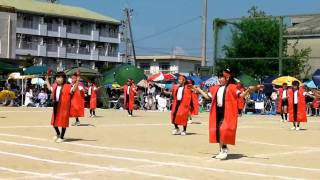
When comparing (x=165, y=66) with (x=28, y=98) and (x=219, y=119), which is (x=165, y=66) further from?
(x=219, y=119)

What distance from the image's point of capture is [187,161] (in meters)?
12.8

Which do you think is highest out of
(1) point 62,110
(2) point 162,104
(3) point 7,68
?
(3) point 7,68

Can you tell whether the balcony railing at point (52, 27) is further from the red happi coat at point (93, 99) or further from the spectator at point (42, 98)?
the red happi coat at point (93, 99)

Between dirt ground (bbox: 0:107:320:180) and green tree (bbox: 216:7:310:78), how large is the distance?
80.9 ft

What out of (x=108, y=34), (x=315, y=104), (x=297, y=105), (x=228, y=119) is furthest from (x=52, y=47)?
(x=228, y=119)

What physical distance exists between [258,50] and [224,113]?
44002mm

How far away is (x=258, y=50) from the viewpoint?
186ft

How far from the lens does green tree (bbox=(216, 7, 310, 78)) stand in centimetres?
4700

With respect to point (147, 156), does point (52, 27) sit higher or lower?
higher

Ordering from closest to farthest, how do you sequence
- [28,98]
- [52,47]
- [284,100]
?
[284,100]
[28,98]
[52,47]

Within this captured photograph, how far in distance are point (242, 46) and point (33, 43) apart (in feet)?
127

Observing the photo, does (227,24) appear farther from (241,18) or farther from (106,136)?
(106,136)

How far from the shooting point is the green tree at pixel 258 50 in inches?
1850

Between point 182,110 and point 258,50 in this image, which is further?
point 258,50
